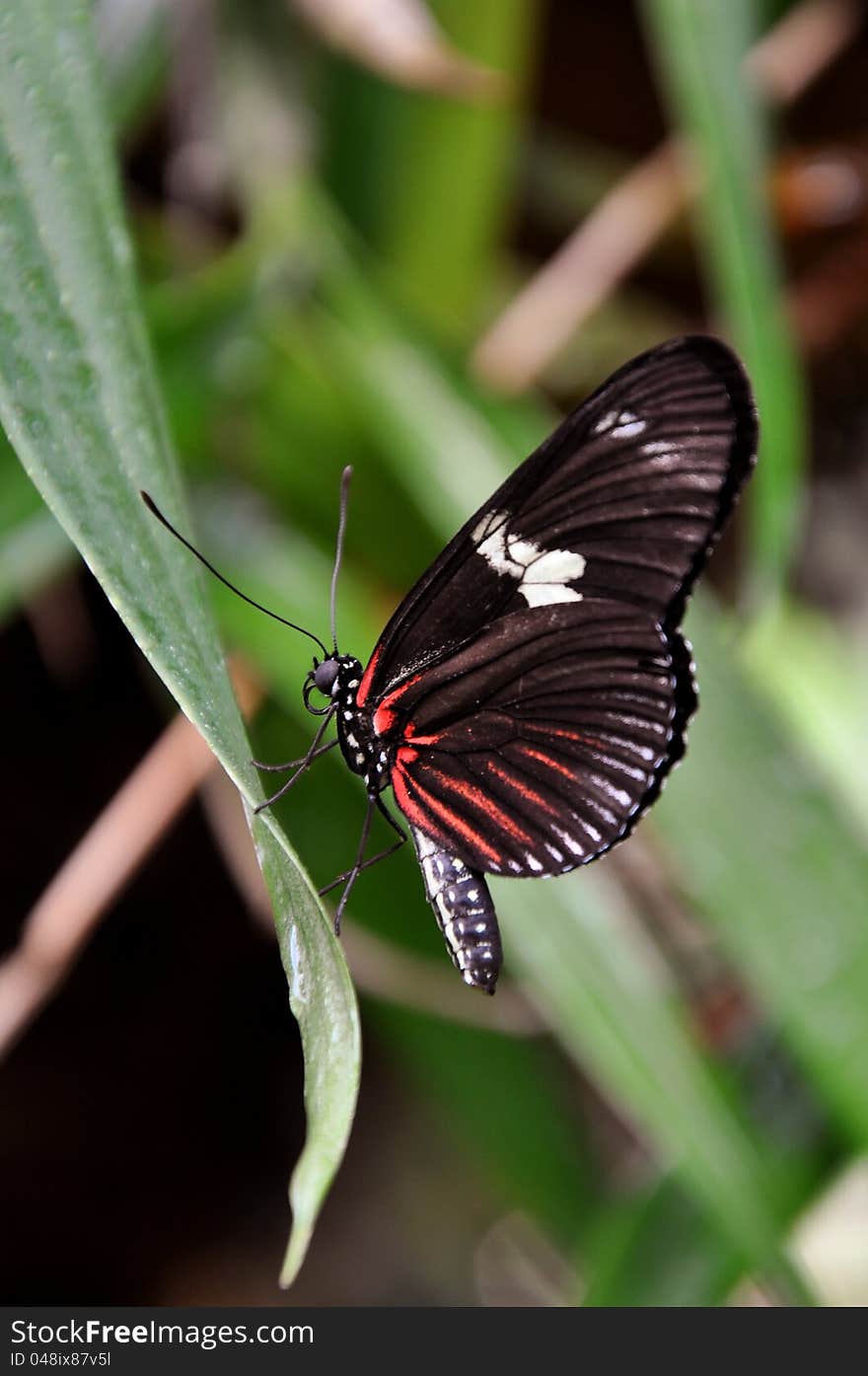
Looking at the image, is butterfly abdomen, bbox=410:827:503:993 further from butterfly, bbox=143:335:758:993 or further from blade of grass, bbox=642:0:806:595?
blade of grass, bbox=642:0:806:595

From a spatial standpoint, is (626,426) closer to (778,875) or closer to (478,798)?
(478,798)

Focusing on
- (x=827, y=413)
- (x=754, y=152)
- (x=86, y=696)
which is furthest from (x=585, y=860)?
(x=827, y=413)

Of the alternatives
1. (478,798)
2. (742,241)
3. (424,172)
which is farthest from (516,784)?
(424,172)

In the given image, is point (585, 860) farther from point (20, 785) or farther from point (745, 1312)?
point (20, 785)

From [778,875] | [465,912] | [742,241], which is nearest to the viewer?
[465,912]

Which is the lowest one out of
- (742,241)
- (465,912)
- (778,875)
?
(465,912)

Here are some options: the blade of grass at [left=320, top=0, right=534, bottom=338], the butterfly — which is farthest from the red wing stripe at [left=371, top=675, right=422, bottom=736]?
the blade of grass at [left=320, top=0, right=534, bottom=338]
